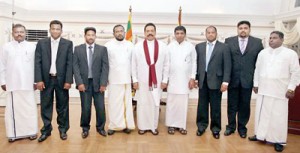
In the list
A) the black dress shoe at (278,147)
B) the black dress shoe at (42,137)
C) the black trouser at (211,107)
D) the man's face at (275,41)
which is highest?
the man's face at (275,41)

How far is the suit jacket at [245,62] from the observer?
160 inches

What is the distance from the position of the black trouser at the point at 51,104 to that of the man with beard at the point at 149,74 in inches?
40.2

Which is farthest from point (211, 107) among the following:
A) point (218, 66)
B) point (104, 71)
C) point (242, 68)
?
point (104, 71)

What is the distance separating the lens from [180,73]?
13.6ft

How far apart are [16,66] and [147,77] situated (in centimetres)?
177

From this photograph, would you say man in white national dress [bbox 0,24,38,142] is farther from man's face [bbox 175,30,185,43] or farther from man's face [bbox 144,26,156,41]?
man's face [bbox 175,30,185,43]

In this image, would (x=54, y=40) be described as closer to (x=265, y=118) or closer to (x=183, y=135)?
(x=183, y=135)

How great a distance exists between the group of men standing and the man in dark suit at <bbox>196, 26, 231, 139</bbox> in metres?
0.01

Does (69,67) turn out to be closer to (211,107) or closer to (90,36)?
(90,36)

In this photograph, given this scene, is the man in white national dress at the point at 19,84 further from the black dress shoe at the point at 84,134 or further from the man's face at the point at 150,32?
the man's face at the point at 150,32

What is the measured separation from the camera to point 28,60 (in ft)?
12.2

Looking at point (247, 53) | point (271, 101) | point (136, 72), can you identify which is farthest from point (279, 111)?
point (136, 72)

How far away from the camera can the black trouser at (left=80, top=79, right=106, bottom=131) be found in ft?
13.1

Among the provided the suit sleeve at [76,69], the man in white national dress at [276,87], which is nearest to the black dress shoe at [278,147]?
the man in white national dress at [276,87]
